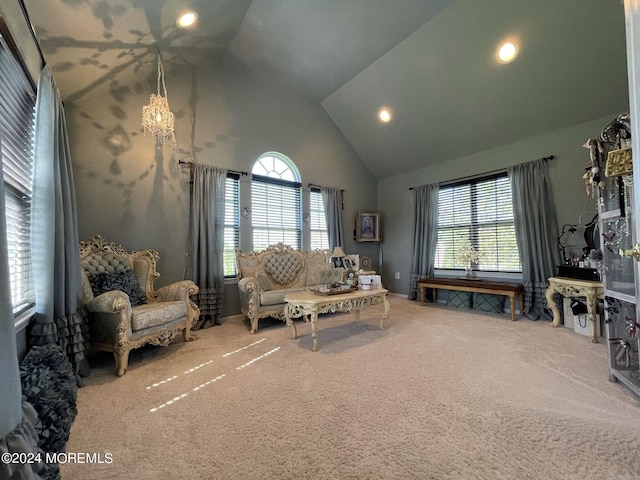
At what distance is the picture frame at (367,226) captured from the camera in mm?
5961

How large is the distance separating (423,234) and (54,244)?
5390 mm

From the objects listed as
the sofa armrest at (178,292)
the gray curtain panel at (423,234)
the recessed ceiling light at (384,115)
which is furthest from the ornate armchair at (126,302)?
the recessed ceiling light at (384,115)

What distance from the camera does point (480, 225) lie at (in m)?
4.87

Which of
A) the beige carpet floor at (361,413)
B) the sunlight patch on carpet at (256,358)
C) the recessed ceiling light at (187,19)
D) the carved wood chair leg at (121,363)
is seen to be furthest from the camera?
the recessed ceiling light at (187,19)

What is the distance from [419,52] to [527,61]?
1362 millimetres

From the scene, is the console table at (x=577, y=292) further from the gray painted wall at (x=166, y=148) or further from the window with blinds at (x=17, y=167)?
the window with blinds at (x=17, y=167)

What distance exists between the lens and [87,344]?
7.88 ft

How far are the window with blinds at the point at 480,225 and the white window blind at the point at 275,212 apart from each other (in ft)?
9.63

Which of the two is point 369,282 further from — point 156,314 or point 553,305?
point 553,305

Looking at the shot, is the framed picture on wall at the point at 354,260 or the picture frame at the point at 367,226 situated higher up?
the picture frame at the point at 367,226

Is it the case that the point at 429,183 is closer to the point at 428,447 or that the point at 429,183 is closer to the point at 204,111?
the point at 204,111

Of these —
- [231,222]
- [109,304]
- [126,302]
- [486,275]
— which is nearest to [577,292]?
[486,275]

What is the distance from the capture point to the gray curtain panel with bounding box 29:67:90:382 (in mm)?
1951

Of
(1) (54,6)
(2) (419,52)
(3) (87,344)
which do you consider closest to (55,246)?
(3) (87,344)
